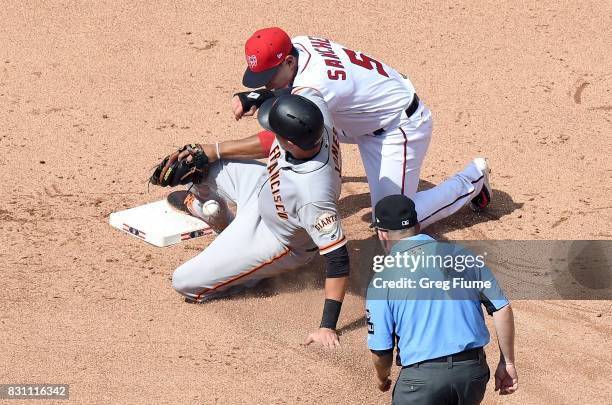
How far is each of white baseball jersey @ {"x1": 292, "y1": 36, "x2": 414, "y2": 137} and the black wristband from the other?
1624 millimetres

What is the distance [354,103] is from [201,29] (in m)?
4.59

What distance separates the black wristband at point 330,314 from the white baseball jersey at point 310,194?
0.33m

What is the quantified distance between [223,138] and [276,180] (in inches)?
129

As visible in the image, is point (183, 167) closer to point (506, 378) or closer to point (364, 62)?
point (364, 62)

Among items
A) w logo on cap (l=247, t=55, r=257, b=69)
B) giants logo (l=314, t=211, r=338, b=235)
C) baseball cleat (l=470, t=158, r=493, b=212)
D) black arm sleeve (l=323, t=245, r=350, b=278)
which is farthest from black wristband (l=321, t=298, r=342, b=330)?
baseball cleat (l=470, t=158, r=493, b=212)

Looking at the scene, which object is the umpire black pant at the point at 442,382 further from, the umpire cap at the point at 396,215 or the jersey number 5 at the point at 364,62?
the jersey number 5 at the point at 364,62

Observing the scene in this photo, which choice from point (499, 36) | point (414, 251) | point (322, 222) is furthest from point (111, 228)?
point (499, 36)

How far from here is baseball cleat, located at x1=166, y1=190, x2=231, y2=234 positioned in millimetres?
8242

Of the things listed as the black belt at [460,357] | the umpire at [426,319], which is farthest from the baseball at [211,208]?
the black belt at [460,357]

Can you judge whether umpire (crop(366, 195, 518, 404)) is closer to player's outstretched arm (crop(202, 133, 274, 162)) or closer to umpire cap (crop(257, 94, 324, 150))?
umpire cap (crop(257, 94, 324, 150))

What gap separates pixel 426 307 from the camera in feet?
17.5

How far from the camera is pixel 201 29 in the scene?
12211mm

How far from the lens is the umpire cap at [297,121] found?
6.70 metres

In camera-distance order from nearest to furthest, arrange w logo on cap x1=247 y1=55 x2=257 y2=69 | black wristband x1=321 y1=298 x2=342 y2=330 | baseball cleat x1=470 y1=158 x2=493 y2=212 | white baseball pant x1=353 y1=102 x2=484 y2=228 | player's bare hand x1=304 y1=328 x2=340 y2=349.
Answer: player's bare hand x1=304 y1=328 x2=340 y2=349, black wristband x1=321 y1=298 x2=342 y2=330, w logo on cap x1=247 y1=55 x2=257 y2=69, white baseball pant x1=353 y1=102 x2=484 y2=228, baseball cleat x1=470 y1=158 x2=493 y2=212
